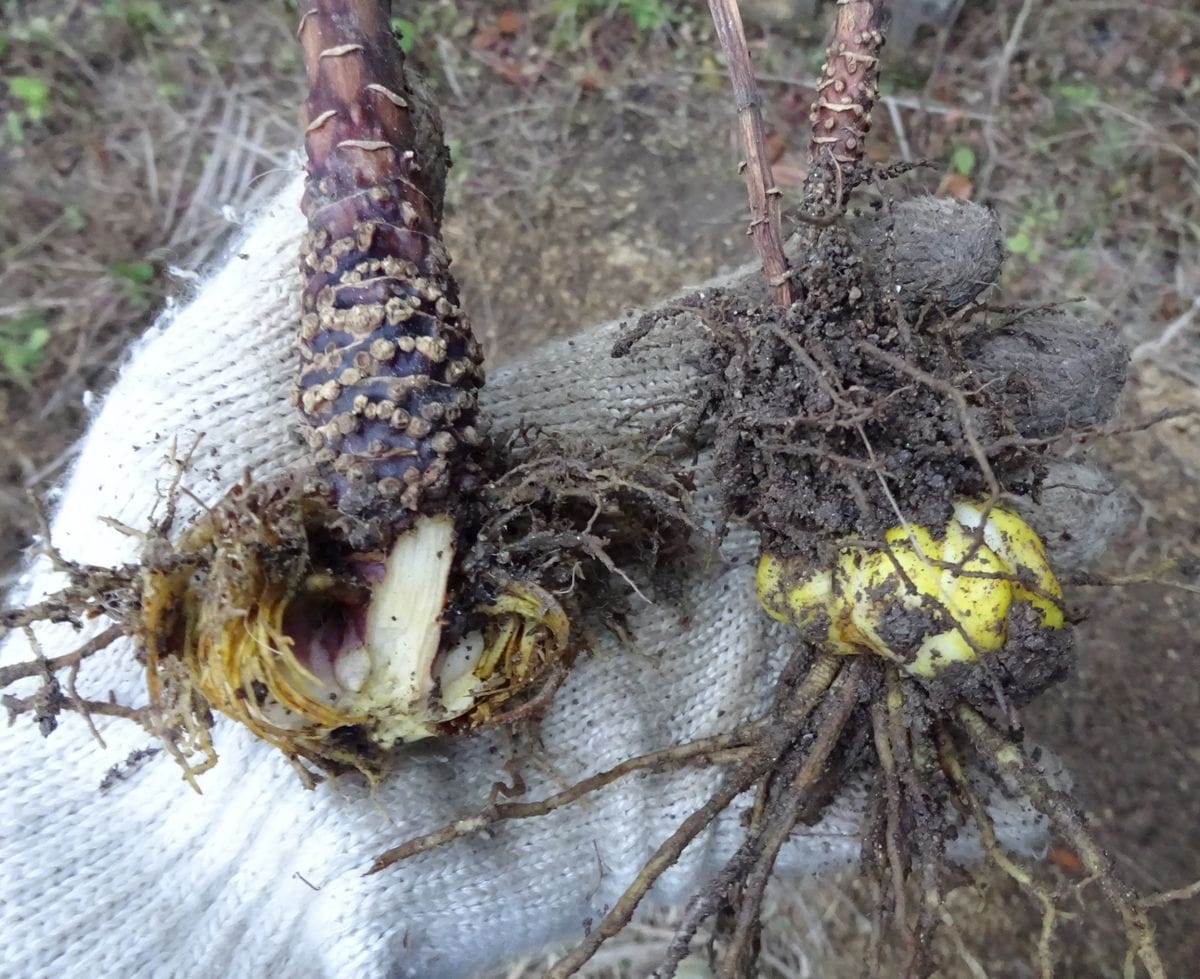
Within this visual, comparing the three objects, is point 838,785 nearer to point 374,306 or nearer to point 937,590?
point 937,590

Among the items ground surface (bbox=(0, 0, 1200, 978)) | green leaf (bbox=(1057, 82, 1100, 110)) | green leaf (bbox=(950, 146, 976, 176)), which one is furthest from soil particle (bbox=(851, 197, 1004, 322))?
green leaf (bbox=(1057, 82, 1100, 110))

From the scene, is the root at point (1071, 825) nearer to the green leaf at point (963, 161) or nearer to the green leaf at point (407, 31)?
the green leaf at point (963, 161)

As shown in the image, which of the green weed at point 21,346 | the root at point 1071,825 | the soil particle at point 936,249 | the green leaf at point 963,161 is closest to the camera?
the root at point 1071,825

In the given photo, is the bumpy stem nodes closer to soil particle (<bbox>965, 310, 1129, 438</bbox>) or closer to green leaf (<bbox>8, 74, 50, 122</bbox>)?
soil particle (<bbox>965, 310, 1129, 438</bbox>)

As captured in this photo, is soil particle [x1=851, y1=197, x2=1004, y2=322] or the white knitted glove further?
soil particle [x1=851, y1=197, x2=1004, y2=322]

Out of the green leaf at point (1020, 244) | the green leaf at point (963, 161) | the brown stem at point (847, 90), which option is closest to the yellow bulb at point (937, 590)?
the brown stem at point (847, 90)

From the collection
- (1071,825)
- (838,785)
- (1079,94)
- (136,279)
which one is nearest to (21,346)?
(136,279)
